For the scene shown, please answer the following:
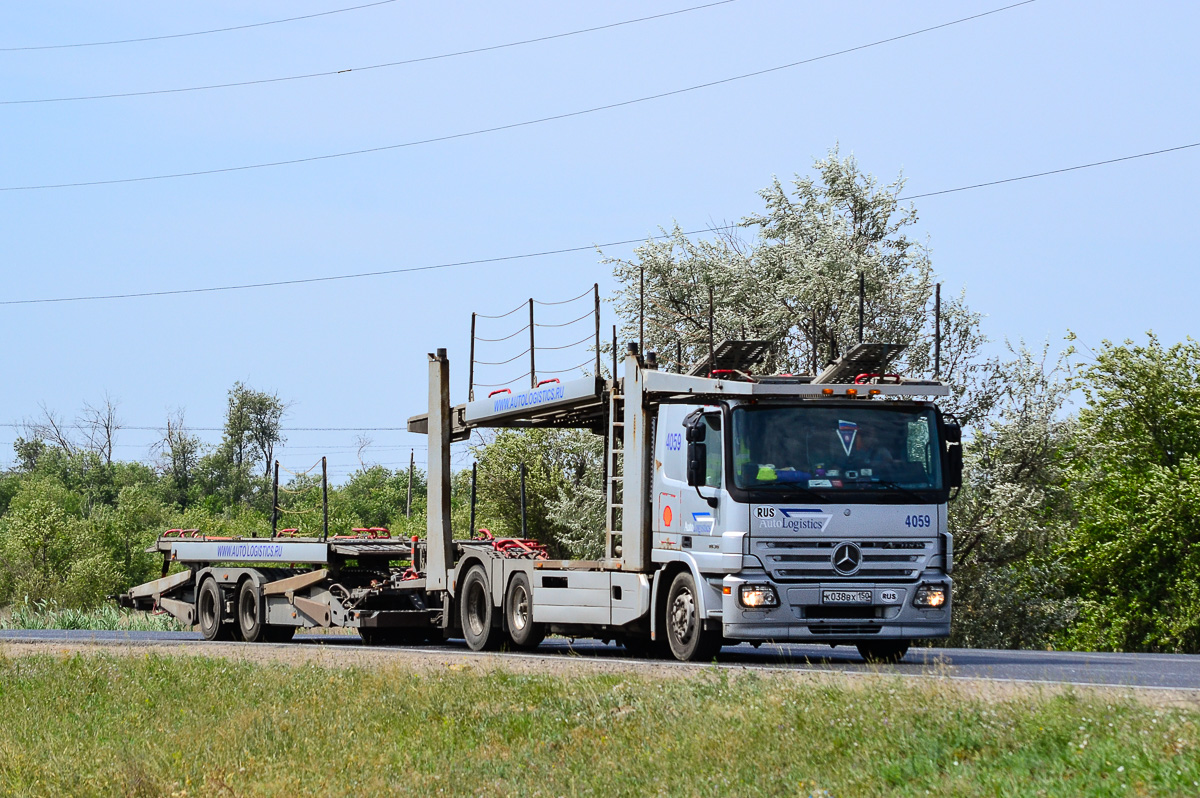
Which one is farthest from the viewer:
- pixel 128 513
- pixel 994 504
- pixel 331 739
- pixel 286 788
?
pixel 128 513

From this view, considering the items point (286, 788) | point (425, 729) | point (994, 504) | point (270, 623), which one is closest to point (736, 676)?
point (425, 729)

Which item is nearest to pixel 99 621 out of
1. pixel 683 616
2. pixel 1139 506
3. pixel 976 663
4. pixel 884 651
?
pixel 683 616

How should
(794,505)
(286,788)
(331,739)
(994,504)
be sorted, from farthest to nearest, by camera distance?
1. (994,504)
2. (794,505)
3. (331,739)
4. (286,788)

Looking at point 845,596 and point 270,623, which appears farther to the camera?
point 270,623

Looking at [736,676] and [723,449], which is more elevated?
[723,449]

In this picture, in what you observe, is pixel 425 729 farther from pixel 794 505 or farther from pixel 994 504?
pixel 994 504

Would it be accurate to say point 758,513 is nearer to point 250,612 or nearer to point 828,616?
point 828,616

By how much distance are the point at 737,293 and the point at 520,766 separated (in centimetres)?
3254

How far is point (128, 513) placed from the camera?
264ft

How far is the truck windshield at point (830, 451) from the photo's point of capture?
14984mm

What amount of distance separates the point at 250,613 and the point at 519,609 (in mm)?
6841

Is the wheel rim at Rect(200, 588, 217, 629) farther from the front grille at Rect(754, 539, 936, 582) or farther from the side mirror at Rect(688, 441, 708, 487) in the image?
the front grille at Rect(754, 539, 936, 582)

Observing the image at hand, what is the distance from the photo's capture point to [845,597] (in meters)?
15.0

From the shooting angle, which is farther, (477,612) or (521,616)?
(477,612)
